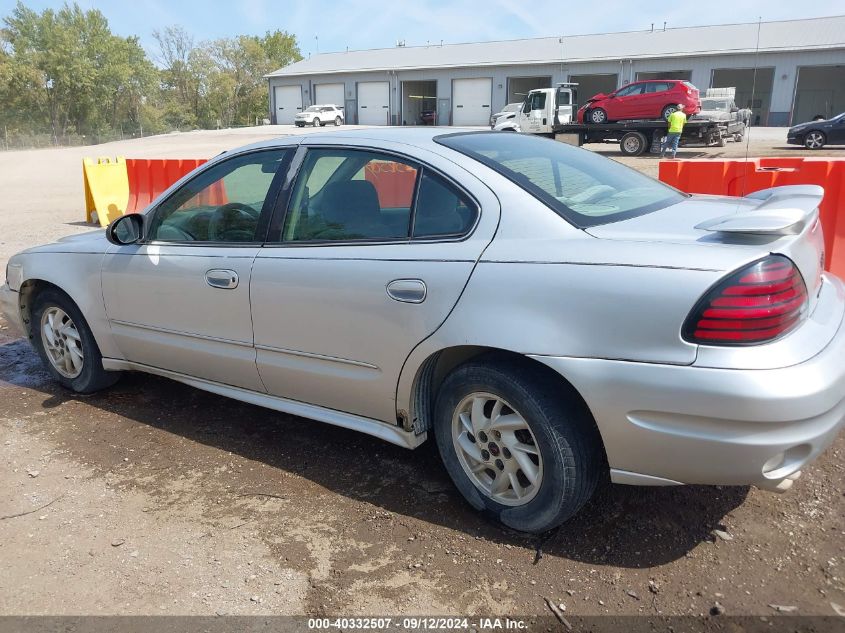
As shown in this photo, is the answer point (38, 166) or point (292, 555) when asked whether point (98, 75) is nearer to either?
point (38, 166)

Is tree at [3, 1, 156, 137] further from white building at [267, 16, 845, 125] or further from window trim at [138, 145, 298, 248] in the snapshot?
window trim at [138, 145, 298, 248]

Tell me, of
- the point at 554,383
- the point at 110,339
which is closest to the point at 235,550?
the point at 554,383

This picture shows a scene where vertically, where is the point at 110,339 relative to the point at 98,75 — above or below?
below

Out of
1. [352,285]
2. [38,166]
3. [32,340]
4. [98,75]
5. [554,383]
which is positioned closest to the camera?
[554,383]

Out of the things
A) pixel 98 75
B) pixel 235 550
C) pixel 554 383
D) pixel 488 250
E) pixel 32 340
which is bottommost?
pixel 235 550

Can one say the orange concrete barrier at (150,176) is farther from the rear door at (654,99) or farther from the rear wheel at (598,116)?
the rear door at (654,99)

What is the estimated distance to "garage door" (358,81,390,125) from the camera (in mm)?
51031

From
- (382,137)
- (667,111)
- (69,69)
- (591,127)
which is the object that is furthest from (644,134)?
(69,69)

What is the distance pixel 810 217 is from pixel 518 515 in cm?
166

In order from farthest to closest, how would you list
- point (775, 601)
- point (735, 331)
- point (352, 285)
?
point (352, 285)
point (775, 601)
point (735, 331)

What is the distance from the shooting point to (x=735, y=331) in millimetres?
2277

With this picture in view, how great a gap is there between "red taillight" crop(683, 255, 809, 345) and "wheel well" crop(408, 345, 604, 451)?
536mm

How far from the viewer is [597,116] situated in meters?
26.1

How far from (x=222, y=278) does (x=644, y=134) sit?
931 inches
